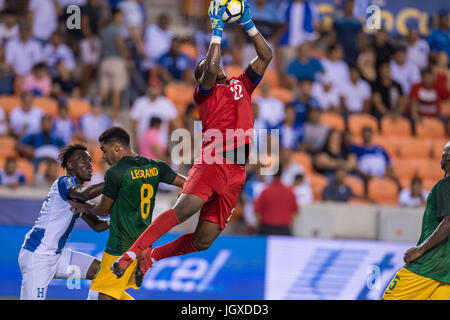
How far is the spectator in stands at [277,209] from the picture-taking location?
11.1 meters

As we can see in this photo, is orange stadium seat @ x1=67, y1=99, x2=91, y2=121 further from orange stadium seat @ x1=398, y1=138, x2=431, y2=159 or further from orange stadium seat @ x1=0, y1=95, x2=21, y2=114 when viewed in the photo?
orange stadium seat @ x1=398, y1=138, x2=431, y2=159

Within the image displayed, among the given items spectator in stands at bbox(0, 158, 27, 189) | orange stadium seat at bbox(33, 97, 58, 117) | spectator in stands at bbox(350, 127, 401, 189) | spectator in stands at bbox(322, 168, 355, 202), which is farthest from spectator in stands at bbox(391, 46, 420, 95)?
spectator in stands at bbox(0, 158, 27, 189)

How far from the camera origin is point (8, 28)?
45.7 ft

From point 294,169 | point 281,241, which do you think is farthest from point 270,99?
point 281,241

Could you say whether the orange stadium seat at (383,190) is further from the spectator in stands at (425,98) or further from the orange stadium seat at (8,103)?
the orange stadium seat at (8,103)

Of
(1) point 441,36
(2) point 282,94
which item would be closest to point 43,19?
(2) point 282,94

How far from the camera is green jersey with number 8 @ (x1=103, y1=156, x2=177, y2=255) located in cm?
→ 666

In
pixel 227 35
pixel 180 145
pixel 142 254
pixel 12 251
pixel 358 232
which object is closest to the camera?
pixel 142 254

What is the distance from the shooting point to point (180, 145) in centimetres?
1210

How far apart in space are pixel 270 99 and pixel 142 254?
7.33 meters

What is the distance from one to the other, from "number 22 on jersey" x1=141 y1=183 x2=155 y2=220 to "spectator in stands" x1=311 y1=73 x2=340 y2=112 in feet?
25.6

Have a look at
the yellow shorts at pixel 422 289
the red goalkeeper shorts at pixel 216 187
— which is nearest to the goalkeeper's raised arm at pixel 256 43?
the red goalkeeper shorts at pixel 216 187

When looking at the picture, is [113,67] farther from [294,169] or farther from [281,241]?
[281,241]

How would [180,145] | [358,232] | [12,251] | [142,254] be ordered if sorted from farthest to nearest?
[180,145], [358,232], [12,251], [142,254]
